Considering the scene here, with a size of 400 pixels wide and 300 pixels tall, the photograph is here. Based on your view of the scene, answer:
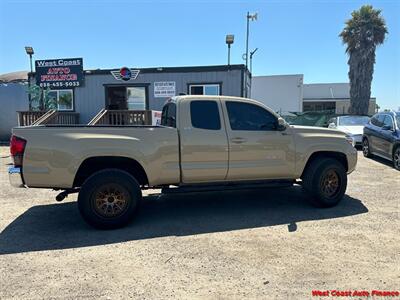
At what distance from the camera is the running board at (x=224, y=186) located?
5441 millimetres

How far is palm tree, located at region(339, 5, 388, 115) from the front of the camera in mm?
25531

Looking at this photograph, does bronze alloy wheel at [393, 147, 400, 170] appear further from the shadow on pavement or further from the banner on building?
the banner on building

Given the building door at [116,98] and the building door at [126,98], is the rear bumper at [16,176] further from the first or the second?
the building door at [116,98]

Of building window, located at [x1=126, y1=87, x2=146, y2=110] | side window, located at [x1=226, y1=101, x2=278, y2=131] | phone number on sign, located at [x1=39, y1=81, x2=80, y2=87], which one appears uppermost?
phone number on sign, located at [x1=39, y1=81, x2=80, y2=87]

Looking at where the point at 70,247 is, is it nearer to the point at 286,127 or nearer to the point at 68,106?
the point at 286,127

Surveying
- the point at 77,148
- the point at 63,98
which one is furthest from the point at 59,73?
the point at 77,148

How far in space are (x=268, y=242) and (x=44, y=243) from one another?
2.93 meters

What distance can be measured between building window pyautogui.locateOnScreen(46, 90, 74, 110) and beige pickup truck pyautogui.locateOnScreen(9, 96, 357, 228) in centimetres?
1208

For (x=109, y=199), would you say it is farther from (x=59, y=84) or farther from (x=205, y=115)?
(x=59, y=84)

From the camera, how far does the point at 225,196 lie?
6832 millimetres

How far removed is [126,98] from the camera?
54.6 feet

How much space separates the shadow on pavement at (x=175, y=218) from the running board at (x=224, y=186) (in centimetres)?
43

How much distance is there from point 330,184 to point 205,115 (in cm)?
254

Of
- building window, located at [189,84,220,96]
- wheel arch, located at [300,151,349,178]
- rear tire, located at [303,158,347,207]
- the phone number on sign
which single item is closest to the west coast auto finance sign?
the phone number on sign
